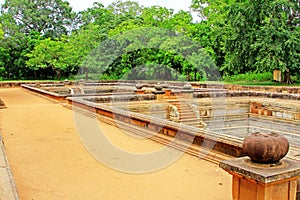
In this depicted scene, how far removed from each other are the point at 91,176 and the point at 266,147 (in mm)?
2775

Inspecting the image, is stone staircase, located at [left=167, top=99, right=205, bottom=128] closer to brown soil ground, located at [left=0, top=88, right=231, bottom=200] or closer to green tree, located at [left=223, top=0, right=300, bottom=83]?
brown soil ground, located at [left=0, top=88, right=231, bottom=200]

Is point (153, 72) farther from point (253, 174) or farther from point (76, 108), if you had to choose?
point (253, 174)

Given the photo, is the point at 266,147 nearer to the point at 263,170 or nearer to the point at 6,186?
the point at 263,170

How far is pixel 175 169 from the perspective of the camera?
505cm

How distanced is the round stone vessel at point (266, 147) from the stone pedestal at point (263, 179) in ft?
0.29

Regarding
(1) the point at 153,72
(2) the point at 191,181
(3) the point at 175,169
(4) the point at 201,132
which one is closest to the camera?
(2) the point at 191,181

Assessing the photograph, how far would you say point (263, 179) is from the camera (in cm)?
276

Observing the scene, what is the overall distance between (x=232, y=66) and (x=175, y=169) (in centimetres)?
1806

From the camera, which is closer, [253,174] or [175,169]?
[253,174]

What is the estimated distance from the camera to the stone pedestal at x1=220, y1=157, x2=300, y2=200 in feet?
9.27

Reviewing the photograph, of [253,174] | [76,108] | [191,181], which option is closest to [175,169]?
[191,181]

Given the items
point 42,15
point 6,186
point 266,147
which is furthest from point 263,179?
point 42,15

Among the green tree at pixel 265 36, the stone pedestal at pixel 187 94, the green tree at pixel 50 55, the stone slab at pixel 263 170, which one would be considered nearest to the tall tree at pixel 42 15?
the green tree at pixel 50 55

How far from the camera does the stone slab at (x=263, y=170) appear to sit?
279cm
